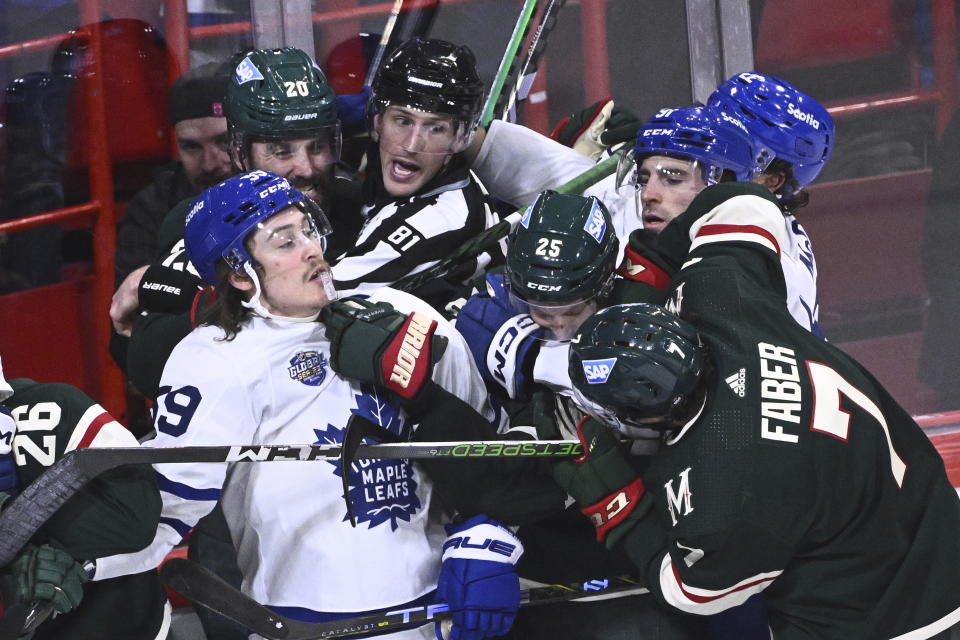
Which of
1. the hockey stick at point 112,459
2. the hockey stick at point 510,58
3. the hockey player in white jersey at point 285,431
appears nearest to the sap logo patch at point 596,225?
the hockey player in white jersey at point 285,431

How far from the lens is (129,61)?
11.2ft

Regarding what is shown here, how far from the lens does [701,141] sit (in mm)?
2496

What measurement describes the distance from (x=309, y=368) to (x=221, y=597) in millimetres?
405

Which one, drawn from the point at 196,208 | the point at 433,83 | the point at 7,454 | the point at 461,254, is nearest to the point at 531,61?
the point at 433,83

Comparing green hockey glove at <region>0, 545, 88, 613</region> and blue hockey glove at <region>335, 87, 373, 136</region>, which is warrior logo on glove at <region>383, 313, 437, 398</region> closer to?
green hockey glove at <region>0, 545, 88, 613</region>

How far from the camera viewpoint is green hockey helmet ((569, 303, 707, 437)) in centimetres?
185

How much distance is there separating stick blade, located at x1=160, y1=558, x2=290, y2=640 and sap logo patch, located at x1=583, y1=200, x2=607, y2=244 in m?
0.81

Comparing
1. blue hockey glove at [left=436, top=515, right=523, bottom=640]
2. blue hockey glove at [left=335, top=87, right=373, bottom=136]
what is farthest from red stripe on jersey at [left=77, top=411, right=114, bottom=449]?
blue hockey glove at [left=335, top=87, right=373, bottom=136]

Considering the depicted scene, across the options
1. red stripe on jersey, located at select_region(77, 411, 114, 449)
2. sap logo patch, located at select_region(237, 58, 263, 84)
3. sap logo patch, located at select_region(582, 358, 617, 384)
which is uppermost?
sap logo patch, located at select_region(237, 58, 263, 84)

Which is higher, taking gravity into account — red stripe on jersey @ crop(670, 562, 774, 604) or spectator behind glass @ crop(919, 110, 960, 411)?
red stripe on jersey @ crop(670, 562, 774, 604)

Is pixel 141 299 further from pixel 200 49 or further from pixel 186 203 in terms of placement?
pixel 200 49

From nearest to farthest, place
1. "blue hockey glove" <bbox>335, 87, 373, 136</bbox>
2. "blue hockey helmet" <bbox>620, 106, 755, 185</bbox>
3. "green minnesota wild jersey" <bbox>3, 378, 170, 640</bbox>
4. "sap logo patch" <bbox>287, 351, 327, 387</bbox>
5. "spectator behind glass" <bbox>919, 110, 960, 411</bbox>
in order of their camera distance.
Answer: "green minnesota wild jersey" <bbox>3, 378, 170, 640</bbox>, "sap logo patch" <bbox>287, 351, 327, 387</bbox>, "blue hockey helmet" <bbox>620, 106, 755, 185</bbox>, "blue hockey glove" <bbox>335, 87, 373, 136</bbox>, "spectator behind glass" <bbox>919, 110, 960, 411</bbox>

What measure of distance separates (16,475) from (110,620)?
0.96 ft

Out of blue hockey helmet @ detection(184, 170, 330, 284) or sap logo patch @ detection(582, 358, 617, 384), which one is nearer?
sap logo patch @ detection(582, 358, 617, 384)
